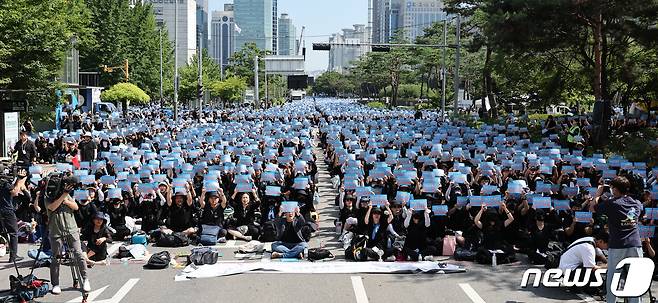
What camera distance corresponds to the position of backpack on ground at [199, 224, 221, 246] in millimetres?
14695

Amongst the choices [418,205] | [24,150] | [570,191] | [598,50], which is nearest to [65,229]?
[418,205]

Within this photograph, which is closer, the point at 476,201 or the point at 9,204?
the point at 9,204

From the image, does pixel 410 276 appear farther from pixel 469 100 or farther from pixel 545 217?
pixel 469 100

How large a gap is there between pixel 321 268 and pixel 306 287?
3.96 feet

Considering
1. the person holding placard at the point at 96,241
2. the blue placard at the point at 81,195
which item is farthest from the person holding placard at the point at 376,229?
the blue placard at the point at 81,195

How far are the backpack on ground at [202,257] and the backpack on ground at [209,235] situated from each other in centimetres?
180

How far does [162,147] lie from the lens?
89.9 feet

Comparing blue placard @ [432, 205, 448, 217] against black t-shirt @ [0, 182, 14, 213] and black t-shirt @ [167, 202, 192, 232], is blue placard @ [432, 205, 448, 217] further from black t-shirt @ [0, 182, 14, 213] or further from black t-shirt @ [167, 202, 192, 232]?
black t-shirt @ [0, 182, 14, 213]

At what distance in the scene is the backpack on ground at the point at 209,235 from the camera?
1470 centimetres

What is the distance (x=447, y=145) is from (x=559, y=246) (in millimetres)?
13982

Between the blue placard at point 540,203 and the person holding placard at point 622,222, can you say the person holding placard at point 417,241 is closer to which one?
the blue placard at point 540,203

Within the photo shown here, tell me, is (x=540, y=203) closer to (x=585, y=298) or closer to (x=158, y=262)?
(x=585, y=298)

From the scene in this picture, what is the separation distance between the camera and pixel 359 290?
11.0 meters

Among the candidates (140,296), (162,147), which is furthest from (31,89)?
(140,296)
